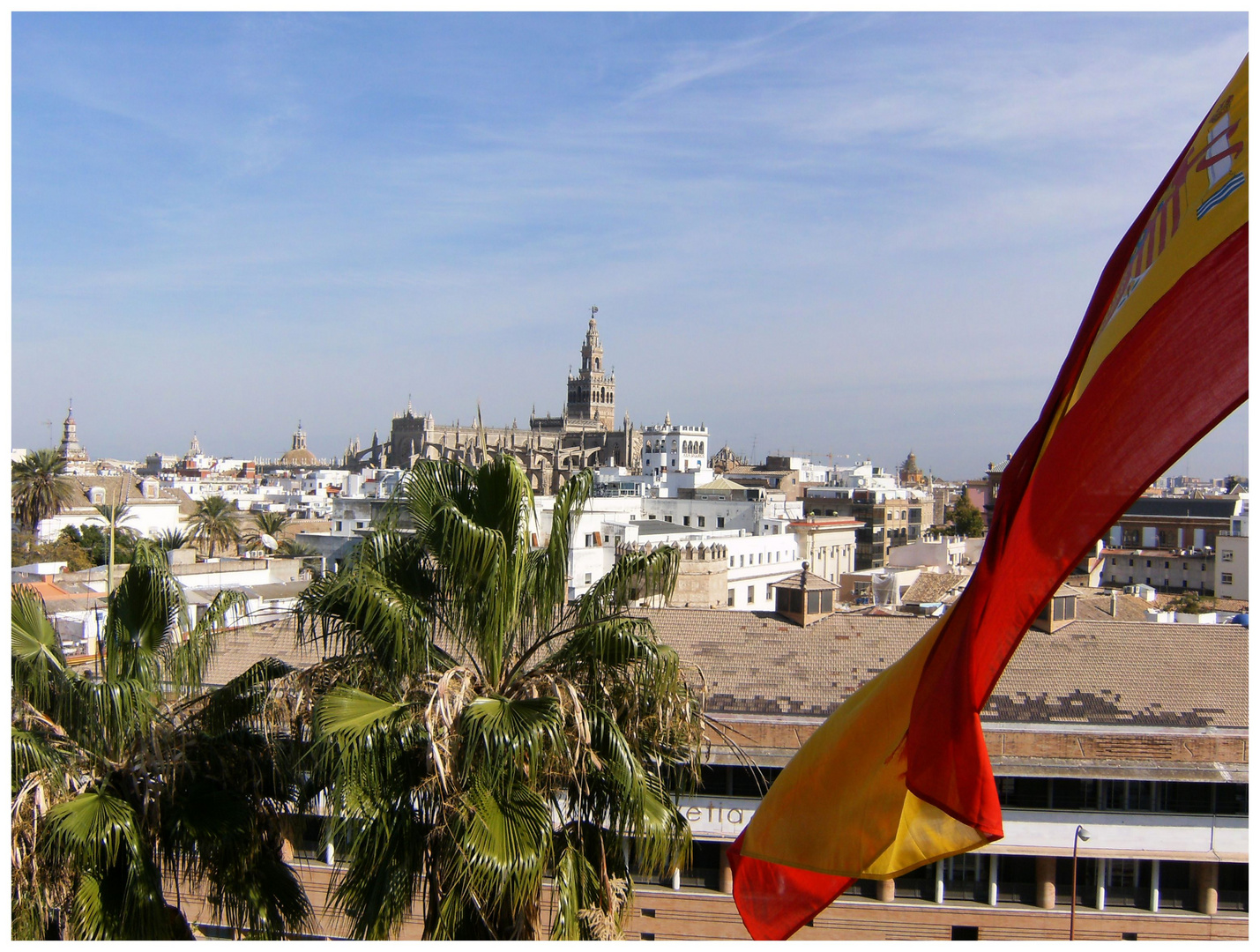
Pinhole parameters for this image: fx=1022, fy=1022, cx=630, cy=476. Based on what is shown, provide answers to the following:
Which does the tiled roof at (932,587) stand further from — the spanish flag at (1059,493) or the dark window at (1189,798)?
the spanish flag at (1059,493)

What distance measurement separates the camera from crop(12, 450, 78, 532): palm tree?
36125 millimetres

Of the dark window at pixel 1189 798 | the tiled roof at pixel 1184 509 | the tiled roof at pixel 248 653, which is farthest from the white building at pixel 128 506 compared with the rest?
the tiled roof at pixel 1184 509


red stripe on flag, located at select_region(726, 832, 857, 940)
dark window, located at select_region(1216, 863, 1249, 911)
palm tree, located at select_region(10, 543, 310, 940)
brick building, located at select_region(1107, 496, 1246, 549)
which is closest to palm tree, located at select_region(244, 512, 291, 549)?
dark window, located at select_region(1216, 863, 1249, 911)

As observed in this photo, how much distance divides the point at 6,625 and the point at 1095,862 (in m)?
12.7

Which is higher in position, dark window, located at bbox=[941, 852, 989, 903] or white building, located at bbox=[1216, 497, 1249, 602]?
white building, located at bbox=[1216, 497, 1249, 602]

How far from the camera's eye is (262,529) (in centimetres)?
5106

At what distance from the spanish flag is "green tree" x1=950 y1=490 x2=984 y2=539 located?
228 feet

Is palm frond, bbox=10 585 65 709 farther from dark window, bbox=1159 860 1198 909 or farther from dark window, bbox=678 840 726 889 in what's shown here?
dark window, bbox=1159 860 1198 909

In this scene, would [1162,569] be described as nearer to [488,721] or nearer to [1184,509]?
[1184,509]

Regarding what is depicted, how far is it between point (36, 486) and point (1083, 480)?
3975 cm

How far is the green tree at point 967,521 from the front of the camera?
72.4m

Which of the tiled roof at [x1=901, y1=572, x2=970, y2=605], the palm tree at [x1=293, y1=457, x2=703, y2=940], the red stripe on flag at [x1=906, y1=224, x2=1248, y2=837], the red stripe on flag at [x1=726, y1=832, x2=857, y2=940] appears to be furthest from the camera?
the tiled roof at [x1=901, y1=572, x2=970, y2=605]

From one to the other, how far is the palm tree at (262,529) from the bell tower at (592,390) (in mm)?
87561

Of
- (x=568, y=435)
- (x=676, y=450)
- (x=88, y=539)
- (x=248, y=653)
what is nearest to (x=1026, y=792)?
(x=248, y=653)
